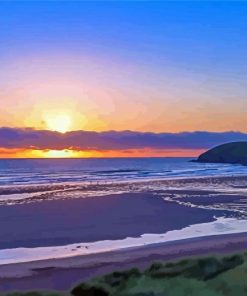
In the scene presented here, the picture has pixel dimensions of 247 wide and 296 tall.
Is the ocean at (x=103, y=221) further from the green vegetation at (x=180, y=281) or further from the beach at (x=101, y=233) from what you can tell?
the green vegetation at (x=180, y=281)

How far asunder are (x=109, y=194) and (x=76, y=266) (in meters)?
21.8

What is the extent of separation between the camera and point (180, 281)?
25.6ft

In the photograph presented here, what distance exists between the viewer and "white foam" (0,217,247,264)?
48.4ft

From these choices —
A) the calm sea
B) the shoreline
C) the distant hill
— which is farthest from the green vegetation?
the distant hill

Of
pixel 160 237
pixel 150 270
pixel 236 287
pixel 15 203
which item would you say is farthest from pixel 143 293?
pixel 15 203

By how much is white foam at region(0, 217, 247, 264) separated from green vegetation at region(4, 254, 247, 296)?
19.7ft

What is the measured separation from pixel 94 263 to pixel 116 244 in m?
3.34

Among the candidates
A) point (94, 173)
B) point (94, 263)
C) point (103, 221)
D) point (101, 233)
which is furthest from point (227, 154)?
point (94, 263)

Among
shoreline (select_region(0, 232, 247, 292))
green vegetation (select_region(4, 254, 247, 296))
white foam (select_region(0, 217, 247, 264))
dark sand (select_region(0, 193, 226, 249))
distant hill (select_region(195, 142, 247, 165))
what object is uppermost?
distant hill (select_region(195, 142, 247, 165))

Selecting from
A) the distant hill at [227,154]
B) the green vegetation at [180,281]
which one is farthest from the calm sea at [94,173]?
the distant hill at [227,154]

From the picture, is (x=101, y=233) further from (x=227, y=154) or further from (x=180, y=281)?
(x=227, y=154)

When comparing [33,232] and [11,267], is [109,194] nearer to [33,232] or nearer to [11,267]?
[33,232]

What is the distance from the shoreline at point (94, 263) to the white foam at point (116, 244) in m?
0.56

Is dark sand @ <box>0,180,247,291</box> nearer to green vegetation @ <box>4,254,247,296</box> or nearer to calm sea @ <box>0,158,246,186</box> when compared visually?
green vegetation @ <box>4,254,247,296</box>
